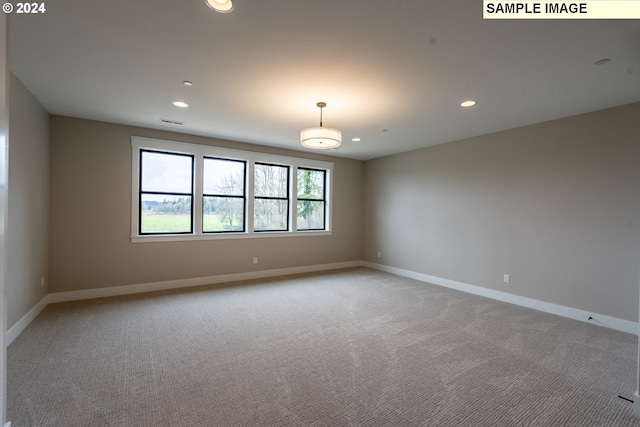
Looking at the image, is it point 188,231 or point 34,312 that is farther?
point 188,231

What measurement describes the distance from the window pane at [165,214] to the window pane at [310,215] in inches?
90.6

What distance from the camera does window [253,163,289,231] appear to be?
5.80 m

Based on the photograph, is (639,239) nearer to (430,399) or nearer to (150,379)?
(430,399)

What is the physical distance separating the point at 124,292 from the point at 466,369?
15.6ft

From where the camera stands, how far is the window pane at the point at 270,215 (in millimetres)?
5799

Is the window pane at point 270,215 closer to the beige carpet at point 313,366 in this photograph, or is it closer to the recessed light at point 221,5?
the beige carpet at point 313,366

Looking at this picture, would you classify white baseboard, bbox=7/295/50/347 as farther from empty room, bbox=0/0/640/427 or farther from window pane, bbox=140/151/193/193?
window pane, bbox=140/151/193/193

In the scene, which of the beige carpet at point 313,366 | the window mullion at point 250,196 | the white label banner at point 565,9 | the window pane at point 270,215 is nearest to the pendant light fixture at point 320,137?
the white label banner at point 565,9

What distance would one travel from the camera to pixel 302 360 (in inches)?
103

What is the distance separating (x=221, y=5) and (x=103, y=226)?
3.97 m

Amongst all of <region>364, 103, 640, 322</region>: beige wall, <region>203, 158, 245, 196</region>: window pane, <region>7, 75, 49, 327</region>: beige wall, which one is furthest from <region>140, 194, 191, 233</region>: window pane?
<region>364, 103, 640, 322</region>: beige wall

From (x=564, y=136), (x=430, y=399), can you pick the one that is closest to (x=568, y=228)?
(x=564, y=136)

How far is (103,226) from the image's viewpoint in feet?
14.3

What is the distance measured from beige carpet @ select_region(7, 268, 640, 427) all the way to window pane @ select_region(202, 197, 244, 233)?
1628 millimetres
